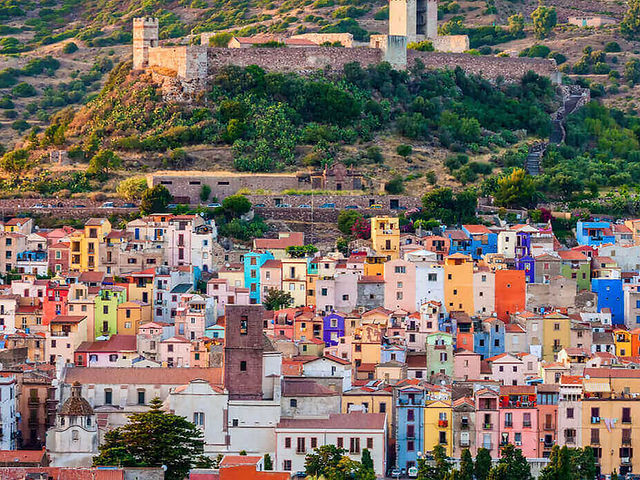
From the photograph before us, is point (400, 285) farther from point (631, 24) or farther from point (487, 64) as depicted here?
point (631, 24)

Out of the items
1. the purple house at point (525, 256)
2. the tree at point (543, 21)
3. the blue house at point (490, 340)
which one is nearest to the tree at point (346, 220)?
the purple house at point (525, 256)

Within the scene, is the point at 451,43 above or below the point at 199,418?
above

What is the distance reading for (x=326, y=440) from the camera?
51062mm

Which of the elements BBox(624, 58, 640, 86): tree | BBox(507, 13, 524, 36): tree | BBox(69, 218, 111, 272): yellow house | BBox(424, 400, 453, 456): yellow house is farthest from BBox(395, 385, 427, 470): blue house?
BBox(507, 13, 524, 36): tree

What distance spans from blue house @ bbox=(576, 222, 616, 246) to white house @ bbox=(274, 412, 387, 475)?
70.0 feet

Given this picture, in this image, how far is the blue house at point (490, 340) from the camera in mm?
60375

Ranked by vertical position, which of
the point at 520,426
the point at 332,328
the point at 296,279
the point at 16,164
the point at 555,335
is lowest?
the point at 520,426

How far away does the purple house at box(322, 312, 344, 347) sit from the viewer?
60531 mm

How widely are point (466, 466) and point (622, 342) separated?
12.6 m

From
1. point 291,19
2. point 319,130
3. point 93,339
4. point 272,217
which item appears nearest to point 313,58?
point 319,130

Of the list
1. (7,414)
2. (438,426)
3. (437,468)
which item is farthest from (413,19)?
(437,468)

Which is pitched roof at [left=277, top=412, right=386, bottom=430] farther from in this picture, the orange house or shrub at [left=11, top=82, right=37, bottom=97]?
shrub at [left=11, top=82, right=37, bottom=97]

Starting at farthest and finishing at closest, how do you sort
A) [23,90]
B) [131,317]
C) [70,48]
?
[70,48]
[23,90]
[131,317]

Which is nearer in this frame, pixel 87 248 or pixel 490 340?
pixel 490 340
